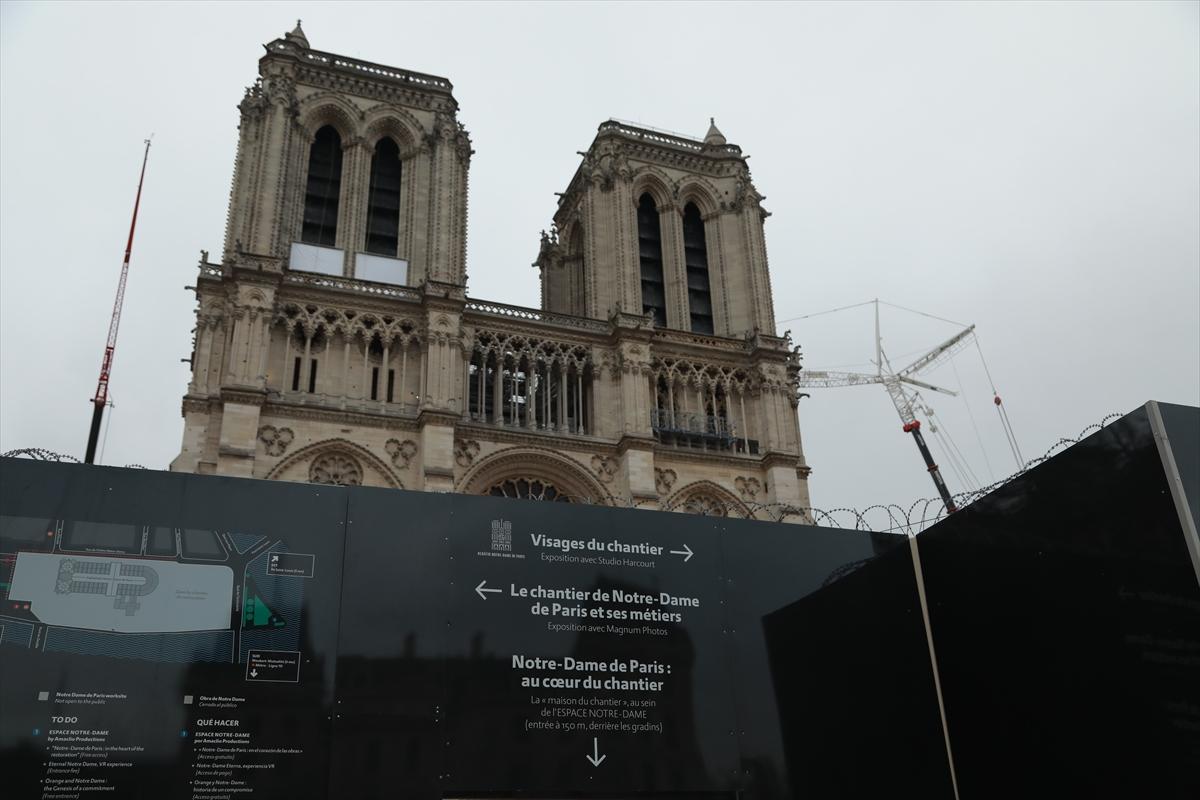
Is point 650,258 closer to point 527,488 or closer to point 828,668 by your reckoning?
point 527,488

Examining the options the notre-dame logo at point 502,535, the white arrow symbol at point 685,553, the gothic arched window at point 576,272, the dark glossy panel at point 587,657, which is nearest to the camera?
the dark glossy panel at point 587,657

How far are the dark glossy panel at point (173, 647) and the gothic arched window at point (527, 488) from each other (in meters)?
24.9

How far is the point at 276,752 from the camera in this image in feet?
28.2

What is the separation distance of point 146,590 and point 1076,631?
8.32m

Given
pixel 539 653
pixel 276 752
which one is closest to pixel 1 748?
pixel 276 752

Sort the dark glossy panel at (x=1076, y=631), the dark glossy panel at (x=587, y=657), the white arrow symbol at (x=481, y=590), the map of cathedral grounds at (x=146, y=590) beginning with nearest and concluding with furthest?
1. the dark glossy panel at (x=1076, y=631)
2. the map of cathedral grounds at (x=146, y=590)
3. the dark glossy panel at (x=587, y=657)
4. the white arrow symbol at (x=481, y=590)

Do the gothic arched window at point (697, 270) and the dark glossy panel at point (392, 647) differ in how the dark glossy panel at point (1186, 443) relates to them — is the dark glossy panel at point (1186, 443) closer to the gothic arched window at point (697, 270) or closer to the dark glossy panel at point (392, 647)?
the dark glossy panel at point (392, 647)

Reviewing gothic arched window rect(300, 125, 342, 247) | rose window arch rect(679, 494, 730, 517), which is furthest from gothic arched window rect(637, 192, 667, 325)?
gothic arched window rect(300, 125, 342, 247)

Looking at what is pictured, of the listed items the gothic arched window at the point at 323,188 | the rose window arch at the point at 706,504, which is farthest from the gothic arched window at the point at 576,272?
the rose window arch at the point at 706,504

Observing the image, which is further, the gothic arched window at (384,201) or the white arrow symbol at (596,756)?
the gothic arched window at (384,201)

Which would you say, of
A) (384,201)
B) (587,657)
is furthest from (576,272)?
(587,657)

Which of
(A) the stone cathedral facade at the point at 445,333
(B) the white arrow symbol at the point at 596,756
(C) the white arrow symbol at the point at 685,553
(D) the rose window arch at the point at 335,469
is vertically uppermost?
(A) the stone cathedral facade at the point at 445,333

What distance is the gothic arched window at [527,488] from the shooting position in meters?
34.6

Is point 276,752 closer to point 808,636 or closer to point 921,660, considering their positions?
point 808,636
